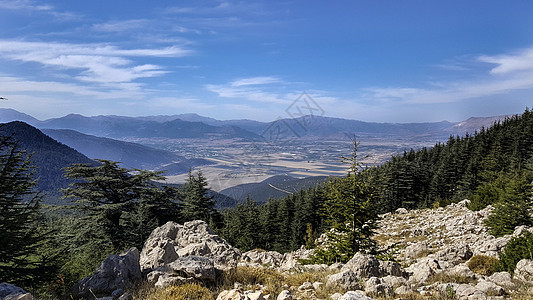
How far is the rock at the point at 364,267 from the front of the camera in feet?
28.8

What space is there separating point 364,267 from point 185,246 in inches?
409

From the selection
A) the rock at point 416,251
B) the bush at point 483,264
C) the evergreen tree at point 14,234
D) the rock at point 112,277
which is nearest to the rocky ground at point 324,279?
the rock at point 112,277

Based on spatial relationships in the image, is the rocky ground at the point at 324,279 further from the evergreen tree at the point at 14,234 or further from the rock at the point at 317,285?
the evergreen tree at the point at 14,234

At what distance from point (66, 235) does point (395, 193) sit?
59936 mm

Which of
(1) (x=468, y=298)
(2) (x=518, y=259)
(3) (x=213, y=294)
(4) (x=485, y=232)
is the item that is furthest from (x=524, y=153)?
(3) (x=213, y=294)

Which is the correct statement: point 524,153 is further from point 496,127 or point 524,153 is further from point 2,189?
point 2,189

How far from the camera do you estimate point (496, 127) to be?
7769 centimetres

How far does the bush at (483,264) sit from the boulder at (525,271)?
5.89 ft

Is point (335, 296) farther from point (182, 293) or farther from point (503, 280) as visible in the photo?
point (503, 280)

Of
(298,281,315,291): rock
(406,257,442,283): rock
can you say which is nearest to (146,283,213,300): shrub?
(298,281,315,291): rock

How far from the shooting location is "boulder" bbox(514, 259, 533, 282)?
25.6 ft

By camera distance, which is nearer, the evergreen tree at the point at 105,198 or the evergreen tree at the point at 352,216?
the evergreen tree at the point at 352,216

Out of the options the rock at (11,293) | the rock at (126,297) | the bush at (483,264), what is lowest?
the bush at (483,264)

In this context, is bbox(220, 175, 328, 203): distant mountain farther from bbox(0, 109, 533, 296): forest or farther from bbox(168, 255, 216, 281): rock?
bbox(168, 255, 216, 281): rock
